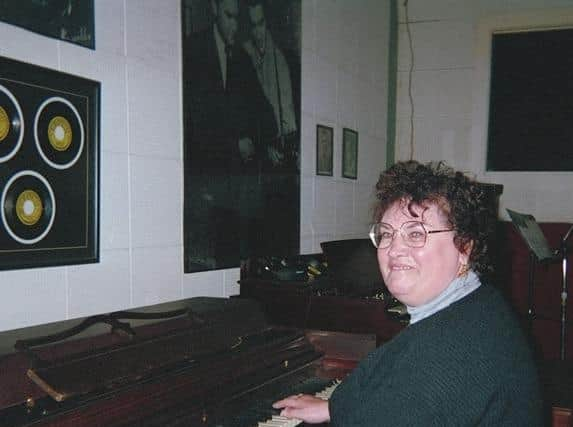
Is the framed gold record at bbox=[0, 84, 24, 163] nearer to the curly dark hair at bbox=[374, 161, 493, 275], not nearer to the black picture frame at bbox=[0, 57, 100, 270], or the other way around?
the black picture frame at bbox=[0, 57, 100, 270]

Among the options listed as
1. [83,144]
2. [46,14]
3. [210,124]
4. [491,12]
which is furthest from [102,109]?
[491,12]

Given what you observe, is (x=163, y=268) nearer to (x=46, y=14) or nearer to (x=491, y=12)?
(x=46, y=14)

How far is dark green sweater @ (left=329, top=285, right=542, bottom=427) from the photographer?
1210 mm

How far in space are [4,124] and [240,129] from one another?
131cm

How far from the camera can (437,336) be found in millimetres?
1270

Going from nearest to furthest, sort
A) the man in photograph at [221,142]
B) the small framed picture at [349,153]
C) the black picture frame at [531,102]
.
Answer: the man in photograph at [221,142] < the small framed picture at [349,153] < the black picture frame at [531,102]

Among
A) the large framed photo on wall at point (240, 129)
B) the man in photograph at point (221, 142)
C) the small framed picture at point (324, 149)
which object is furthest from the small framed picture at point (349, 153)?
the man in photograph at point (221, 142)

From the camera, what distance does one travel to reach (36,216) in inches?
72.7

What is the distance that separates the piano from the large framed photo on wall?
68 centimetres

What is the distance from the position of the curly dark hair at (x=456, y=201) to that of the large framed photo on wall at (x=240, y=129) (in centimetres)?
124

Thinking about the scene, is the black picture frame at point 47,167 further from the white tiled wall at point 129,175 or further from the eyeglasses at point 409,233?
the eyeglasses at point 409,233

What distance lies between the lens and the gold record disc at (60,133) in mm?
1869

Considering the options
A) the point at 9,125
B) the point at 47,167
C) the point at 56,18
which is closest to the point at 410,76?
the point at 56,18

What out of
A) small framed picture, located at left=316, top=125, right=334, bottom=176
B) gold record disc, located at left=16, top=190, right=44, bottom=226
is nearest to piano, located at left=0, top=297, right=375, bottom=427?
gold record disc, located at left=16, top=190, right=44, bottom=226
